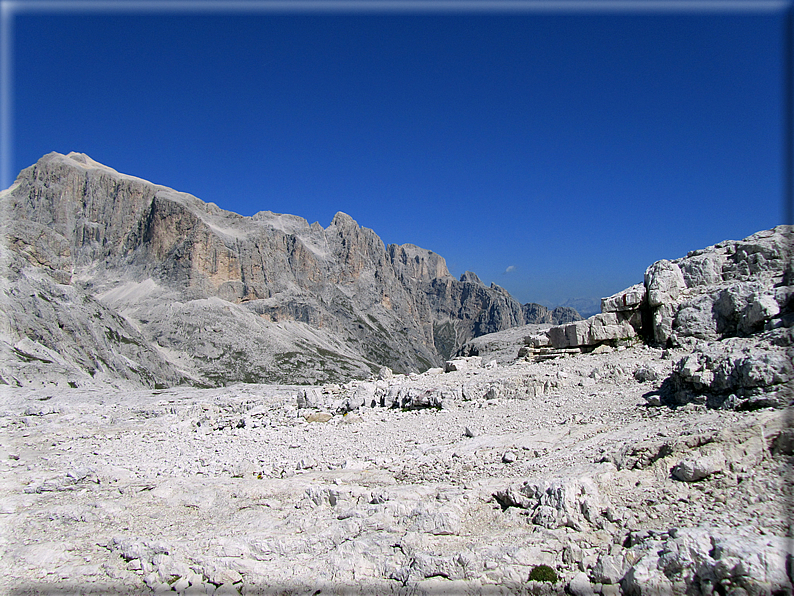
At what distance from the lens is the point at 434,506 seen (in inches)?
442

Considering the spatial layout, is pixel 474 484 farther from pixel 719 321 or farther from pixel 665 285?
pixel 665 285

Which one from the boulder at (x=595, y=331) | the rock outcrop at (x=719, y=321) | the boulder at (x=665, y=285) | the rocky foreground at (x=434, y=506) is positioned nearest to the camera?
the rocky foreground at (x=434, y=506)

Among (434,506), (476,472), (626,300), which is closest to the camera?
(434,506)

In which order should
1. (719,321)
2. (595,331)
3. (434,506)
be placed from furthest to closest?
1. (595,331)
2. (719,321)
3. (434,506)

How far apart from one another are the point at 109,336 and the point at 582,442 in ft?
370

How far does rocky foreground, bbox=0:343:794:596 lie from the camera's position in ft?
27.5

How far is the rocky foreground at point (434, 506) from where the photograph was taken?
329 inches

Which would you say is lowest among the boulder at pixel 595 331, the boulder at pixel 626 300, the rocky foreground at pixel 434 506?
the rocky foreground at pixel 434 506

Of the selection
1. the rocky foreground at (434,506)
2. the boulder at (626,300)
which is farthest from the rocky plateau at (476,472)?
the boulder at (626,300)

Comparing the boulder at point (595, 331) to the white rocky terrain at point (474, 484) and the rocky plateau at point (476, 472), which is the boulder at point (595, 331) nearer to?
the rocky plateau at point (476, 472)

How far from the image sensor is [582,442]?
14836 mm

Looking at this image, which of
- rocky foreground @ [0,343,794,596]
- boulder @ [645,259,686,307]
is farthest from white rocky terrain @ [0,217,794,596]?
boulder @ [645,259,686,307]

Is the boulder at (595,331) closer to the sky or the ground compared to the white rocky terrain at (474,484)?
closer to the sky

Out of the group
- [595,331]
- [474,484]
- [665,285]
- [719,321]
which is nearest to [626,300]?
[665,285]
